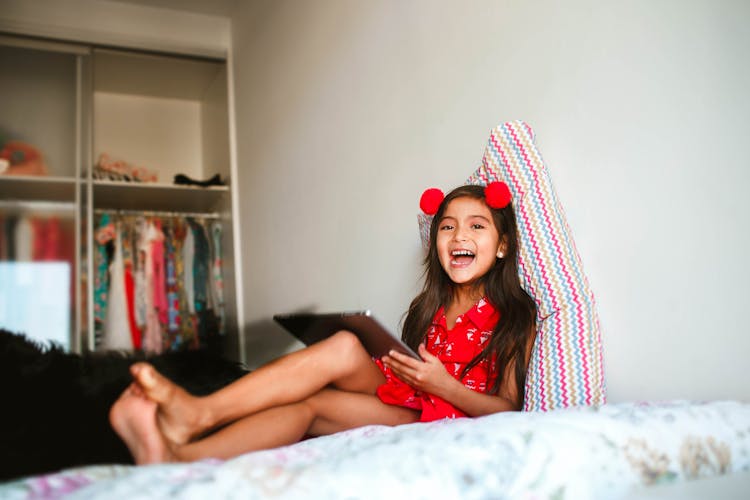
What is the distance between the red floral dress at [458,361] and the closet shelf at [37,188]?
96.7 inches

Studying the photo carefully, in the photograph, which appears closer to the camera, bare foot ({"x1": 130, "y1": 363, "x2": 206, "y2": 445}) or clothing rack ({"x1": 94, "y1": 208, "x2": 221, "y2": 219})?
bare foot ({"x1": 130, "y1": 363, "x2": 206, "y2": 445})

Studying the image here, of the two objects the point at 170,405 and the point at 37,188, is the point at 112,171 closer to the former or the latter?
the point at 37,188

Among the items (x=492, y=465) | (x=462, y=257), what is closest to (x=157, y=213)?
(x=462, y=257)

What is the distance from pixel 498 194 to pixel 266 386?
1.97 feet

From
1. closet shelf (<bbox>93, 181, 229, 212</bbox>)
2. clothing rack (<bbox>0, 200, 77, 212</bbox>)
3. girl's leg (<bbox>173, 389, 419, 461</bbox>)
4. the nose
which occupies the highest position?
closet shelf (<bbox>93, 181, 229, 212</bbox>)

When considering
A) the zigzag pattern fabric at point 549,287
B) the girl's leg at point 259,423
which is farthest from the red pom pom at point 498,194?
the girl's leg at point 259,423

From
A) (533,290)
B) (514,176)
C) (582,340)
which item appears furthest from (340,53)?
(582,340)

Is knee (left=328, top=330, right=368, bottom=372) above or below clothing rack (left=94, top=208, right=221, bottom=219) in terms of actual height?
below

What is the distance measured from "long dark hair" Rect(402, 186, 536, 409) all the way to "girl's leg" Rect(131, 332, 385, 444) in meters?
0.24

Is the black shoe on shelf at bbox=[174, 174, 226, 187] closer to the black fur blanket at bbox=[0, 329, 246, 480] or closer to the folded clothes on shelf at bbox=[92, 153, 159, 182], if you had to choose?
the folded clothes on shelf at bbox=[92, 153, 159, 182]

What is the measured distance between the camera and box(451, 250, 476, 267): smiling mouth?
1396 millimetres

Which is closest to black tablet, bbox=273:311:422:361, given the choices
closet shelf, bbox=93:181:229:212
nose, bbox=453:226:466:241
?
nose, bbox=453:226:466:241

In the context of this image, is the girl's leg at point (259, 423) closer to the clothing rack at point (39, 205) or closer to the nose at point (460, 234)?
the nose at point (460, 234)

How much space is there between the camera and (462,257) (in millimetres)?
1415
